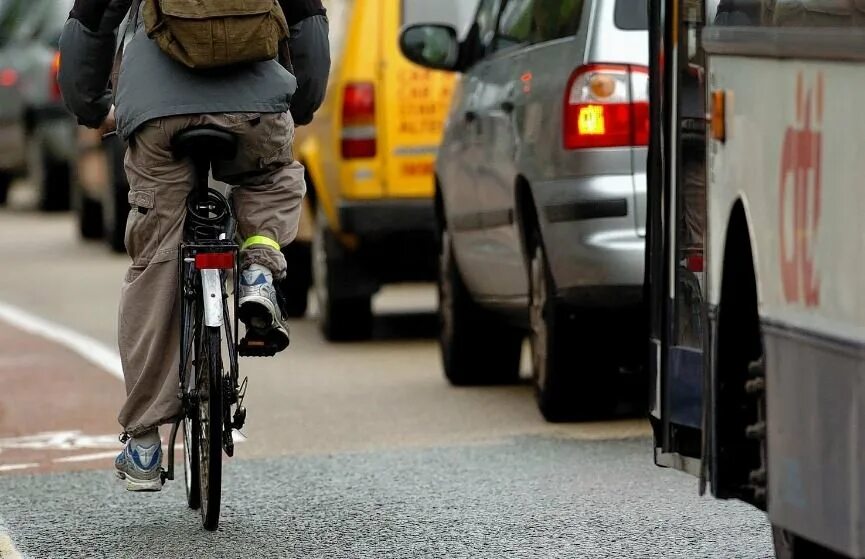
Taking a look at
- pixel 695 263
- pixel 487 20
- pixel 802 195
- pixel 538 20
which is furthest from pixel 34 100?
pixel 802 195

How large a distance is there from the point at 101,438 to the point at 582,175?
2066 mm

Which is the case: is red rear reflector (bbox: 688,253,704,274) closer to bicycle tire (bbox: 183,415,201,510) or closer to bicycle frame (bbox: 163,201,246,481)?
bicycle frame (bbox: 163,201,246,481)

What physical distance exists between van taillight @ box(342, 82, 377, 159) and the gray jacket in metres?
5.19

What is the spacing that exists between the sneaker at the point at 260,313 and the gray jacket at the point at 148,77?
1.49 ft

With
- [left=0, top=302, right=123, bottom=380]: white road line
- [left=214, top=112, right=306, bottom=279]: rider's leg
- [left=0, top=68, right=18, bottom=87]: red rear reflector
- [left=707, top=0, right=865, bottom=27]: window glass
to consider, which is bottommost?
[left=0, top=302, right=123, bottom=380]: white road line

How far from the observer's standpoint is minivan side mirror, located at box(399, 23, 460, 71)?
947cm

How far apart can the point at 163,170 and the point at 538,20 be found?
109 inches

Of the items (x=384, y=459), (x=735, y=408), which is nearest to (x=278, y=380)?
(x=384, y=459)

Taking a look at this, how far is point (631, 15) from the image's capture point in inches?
314

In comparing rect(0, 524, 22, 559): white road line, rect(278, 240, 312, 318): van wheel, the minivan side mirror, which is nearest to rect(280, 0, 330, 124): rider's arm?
rect(0, 524, 22, 559): white road line

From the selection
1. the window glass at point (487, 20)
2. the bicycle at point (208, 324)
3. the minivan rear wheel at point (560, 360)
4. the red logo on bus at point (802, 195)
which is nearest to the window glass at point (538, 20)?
the window glass at point (487, 20)

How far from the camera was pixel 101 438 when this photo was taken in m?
8.46

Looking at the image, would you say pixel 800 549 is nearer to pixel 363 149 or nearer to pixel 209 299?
pixel 209 299

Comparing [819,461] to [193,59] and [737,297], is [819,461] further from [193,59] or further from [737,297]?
[193,59]
